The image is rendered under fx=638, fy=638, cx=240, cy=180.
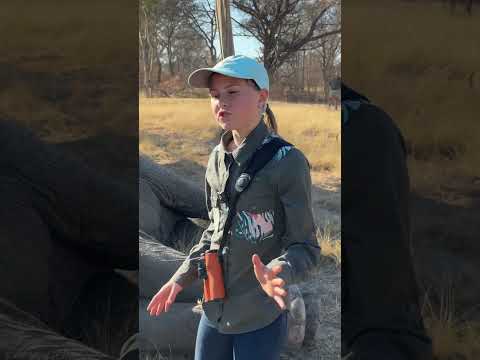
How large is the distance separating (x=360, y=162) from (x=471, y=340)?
104cm

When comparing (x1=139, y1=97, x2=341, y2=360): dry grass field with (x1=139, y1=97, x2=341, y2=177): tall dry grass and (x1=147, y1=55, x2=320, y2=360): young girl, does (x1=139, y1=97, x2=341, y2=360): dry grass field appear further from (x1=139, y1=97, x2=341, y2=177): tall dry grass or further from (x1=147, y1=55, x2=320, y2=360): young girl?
(x1=147, y1=55, x2=320, y2=360): young girl

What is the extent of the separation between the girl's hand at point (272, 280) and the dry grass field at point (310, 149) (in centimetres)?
113

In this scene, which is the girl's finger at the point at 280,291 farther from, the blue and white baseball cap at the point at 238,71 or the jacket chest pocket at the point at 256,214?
the blue and white baseball cap at the point at 238,71

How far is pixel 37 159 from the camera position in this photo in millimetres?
3314

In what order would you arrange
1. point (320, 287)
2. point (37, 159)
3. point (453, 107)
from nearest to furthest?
point (320, 287) < point (453, 107) < point (37, 159)

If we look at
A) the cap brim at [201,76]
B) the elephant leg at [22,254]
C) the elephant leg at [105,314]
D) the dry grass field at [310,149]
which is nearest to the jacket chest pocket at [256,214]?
the cap brim at [201,76]

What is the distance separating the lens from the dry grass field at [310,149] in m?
2.89

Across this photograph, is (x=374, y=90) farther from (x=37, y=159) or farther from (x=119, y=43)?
(x=37, y=159)

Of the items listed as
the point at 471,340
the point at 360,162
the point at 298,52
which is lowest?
the point at 471,340

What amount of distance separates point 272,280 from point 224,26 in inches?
59.4

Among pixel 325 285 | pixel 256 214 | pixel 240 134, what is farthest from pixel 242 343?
pixel 325 285

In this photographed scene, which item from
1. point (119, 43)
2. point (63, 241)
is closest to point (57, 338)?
point (63, 241)

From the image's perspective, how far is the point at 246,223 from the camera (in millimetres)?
2041

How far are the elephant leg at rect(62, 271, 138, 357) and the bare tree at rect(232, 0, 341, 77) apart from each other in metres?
1.34
